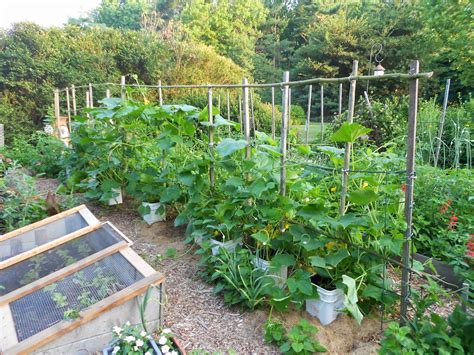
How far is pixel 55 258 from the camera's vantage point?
2299 mm

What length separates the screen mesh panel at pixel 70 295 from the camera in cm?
180

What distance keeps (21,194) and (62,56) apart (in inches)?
227

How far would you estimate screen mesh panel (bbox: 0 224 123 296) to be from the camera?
2.13 m

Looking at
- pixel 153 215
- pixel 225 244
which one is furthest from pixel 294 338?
pixel 153 215

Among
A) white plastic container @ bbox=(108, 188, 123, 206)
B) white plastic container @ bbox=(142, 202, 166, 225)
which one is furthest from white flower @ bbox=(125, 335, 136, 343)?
white plastic container @ bbox=(108, 188, 123, 206)

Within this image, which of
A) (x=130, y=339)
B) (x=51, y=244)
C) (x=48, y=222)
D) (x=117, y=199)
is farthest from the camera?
(x=117, y=199)

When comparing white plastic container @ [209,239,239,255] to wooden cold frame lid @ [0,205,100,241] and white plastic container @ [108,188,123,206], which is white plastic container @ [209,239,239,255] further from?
white plastic container @ [108,188,123,206]

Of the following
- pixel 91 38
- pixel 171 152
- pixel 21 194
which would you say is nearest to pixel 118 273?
pixel 171 152

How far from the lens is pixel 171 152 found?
3.28 metres

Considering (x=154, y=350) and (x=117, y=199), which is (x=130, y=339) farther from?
(x=117, y=199)

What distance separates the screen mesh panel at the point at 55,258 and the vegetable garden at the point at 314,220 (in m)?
0.68

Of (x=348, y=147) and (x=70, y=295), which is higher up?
(x=348, y=147)

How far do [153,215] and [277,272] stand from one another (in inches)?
64.4

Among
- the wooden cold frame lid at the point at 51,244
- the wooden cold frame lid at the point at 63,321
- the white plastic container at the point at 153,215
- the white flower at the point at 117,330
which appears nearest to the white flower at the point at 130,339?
the white flower at the point at 117,330
